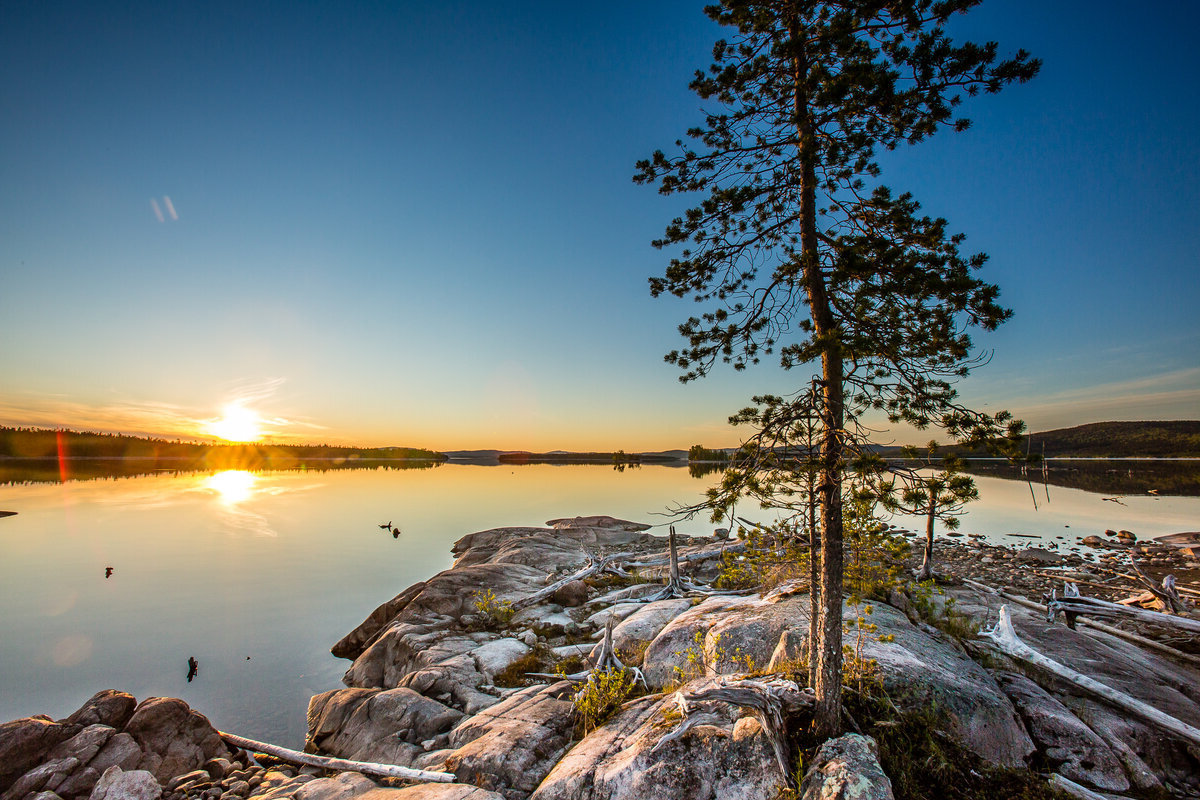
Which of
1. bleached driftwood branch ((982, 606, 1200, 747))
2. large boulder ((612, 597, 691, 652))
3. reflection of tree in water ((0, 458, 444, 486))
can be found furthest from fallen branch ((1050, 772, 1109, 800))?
reflection of tree in water ((0, 458, 444, 486))

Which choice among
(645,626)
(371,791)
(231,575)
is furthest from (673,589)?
(231,575)

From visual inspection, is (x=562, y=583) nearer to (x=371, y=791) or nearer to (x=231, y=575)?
(x=371, y=791)

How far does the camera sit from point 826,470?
523 cm

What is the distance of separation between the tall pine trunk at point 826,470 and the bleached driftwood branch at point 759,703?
278mm

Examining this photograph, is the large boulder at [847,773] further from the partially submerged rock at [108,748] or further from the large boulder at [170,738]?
the large boulder at [170,738]

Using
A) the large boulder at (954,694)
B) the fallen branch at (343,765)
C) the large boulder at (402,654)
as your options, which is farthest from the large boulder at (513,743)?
the large boulder at (954,694)

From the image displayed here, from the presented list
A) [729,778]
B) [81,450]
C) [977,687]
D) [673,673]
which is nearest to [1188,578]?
[977,687]

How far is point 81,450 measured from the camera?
463ft

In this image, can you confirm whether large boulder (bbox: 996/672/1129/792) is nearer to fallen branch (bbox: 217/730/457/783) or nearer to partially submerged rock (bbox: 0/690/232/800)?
fallen branch (bbox: 217/730/457/783)

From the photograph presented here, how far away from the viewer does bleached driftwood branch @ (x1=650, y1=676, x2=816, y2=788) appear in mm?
5238

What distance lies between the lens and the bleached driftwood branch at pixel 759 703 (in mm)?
5238

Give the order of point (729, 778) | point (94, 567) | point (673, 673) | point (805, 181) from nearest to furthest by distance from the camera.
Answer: point (729, 778) < point (805, 181) < point (673, 673) < point (94, 567)

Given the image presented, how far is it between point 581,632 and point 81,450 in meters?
205

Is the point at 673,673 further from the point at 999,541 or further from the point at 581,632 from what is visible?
the point at 999,541
